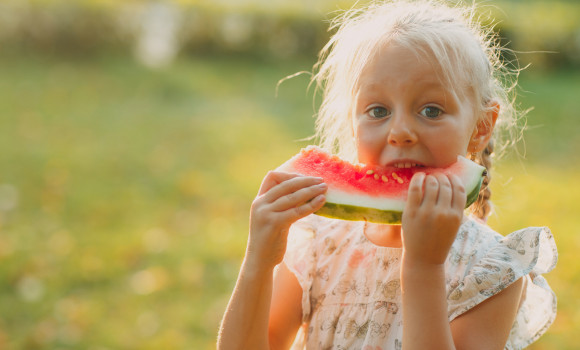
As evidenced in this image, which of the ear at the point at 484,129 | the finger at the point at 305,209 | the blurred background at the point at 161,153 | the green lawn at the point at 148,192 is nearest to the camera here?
the finger at the point at 305,209

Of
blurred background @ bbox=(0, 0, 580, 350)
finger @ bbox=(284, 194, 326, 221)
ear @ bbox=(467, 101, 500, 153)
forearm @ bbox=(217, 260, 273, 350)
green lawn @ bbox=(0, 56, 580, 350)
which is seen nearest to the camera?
finger @ bbox=(284, 194, 326, 221)

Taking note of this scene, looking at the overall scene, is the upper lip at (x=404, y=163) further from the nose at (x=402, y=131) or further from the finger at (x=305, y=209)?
the finger at (x=305, y=209)

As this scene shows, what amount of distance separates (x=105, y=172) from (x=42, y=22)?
702 centimetres

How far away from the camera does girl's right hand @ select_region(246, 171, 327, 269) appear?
1.99m

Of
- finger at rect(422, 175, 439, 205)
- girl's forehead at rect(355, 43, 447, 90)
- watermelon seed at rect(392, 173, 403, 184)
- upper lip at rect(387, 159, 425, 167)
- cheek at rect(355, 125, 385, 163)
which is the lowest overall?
finger at rect(422, 175, 439, 205)

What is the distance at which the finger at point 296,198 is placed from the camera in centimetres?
199

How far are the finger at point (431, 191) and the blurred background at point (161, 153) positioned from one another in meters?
2.45

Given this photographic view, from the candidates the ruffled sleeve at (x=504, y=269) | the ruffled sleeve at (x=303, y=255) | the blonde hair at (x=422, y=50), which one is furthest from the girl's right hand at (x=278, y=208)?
the ruffled sleeve at (x=504, y=269)

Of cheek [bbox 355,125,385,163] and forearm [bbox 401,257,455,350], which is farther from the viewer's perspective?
cheek [bbox 355,125,385,163]

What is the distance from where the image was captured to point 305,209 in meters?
2.00

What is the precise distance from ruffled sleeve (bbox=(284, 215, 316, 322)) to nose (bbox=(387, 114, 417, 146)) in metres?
0.58

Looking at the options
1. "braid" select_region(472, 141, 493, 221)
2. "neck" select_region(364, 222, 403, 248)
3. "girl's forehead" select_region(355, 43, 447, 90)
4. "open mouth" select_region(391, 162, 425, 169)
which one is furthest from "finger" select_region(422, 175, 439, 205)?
"braid" select_region(472, 141, 493, 221)

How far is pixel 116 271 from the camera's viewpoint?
5348mm

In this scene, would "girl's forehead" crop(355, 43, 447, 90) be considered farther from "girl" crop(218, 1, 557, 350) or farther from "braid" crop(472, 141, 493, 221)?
"braid" crop(472, 141, 493, 221)
